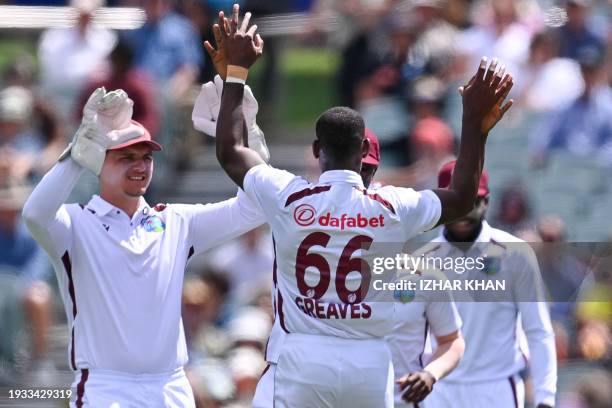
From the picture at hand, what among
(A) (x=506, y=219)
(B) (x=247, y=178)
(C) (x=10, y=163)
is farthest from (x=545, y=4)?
(B) (x=247, y=178)

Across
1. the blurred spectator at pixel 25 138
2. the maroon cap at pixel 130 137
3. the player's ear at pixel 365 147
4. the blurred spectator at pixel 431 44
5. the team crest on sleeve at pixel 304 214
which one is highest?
the player's ear at pixel 365 147

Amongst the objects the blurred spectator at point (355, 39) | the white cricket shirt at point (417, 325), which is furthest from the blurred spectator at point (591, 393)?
the blurred spectator at point (355, 39)

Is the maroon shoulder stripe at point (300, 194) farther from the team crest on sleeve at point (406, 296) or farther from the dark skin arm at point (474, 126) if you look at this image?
the team crest on sleeve at point (406, 296)

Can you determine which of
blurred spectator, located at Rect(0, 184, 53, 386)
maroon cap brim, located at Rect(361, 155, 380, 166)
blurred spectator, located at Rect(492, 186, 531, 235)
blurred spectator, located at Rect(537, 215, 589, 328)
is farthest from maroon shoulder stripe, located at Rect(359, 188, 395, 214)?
blurred spectator, located at Rect(0, 184, 53, 386)

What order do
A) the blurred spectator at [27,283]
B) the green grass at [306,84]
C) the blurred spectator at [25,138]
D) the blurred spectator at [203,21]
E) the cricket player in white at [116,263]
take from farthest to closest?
the green grass at [306,84]
the blurred spectator at [203,21]
the blurred spectator at [25,138]
the blurred spectator at [27,283]
the cricket player in white at [116,263]

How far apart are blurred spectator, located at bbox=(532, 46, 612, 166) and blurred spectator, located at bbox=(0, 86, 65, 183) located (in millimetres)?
4168

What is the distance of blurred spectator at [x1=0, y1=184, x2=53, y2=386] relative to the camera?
36.8 ft

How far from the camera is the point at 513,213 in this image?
11.6 m

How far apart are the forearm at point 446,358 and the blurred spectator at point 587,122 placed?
479 centimetres

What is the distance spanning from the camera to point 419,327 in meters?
7.91

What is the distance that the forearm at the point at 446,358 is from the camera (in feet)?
24.2

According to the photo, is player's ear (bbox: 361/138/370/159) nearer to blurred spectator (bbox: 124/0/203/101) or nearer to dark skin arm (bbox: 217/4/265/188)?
dark skin arm (bbox: 217/4/265/188)

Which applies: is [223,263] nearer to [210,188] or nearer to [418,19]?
[210,188]

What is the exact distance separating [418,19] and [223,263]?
300cm
